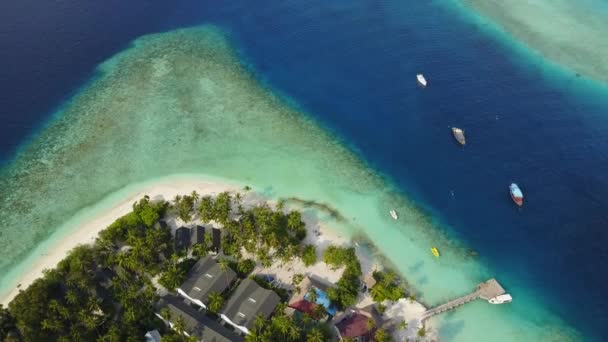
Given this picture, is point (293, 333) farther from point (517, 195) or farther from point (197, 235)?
point (517, 195)

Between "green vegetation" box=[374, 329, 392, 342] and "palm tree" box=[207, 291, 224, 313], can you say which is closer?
"green vegetation" box=[374, 329, 392, 342]

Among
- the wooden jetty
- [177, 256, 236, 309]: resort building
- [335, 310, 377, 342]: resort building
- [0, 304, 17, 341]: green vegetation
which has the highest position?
[0, 304, 17, 341]: green vegetation

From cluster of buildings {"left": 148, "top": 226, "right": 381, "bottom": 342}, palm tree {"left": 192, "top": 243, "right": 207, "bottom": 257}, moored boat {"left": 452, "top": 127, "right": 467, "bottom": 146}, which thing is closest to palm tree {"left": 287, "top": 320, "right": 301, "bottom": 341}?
cluster of buildings {"left": 148, "top": 226, "right": 381, "bottom": 342}

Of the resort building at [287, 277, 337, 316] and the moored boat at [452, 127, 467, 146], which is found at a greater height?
the moored boat at [452, 127, 467, 146]

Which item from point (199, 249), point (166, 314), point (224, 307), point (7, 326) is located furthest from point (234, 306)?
point (7, 326)

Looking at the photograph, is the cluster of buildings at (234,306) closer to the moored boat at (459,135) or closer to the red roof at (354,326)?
the red roof at (354,326)

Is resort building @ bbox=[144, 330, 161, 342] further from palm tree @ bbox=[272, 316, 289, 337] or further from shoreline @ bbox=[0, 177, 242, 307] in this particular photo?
shoreline @ bbox=[0, 177, 242, 307]
